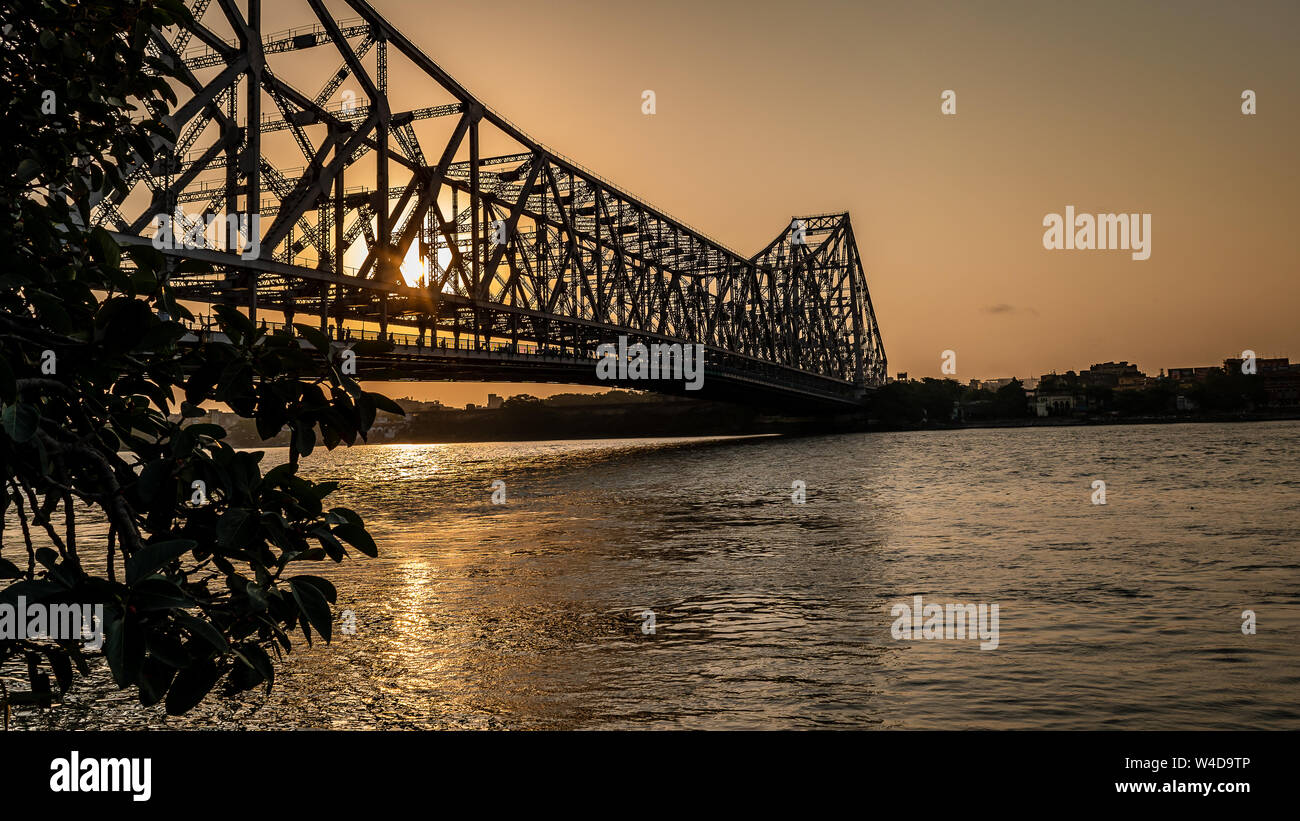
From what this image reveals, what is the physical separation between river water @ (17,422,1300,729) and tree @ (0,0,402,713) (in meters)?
4.57

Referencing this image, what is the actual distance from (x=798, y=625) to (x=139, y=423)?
8869 millimetres

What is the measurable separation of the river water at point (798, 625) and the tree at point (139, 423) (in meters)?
4.57

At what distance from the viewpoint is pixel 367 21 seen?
48.3m

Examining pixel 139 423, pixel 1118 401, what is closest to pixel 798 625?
pixel 139 423

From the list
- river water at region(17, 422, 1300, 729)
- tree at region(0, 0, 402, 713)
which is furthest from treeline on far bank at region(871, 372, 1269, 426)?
tree at region(0, 0, 402, 713)

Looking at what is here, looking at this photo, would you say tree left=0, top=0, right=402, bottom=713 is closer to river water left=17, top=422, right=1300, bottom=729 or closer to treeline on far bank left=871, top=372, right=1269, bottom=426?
river water left=17, top=422, right=1300, bottom=729

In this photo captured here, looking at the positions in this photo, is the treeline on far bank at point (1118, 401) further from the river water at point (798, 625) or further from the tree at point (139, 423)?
the tree at point (139, 423)

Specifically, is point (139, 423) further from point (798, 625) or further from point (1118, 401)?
point (1118, 401)

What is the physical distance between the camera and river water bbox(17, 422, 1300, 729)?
7.52 metres

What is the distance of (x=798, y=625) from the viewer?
430 inches

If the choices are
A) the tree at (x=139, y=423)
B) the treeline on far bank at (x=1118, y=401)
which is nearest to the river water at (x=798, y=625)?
the tree at (x=139, y=423)

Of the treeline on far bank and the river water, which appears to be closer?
the river water
